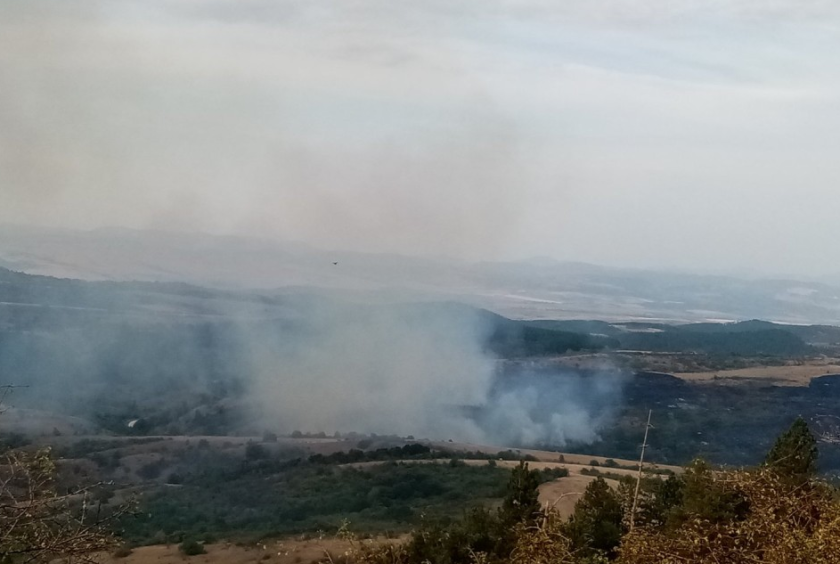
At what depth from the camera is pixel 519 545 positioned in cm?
1156

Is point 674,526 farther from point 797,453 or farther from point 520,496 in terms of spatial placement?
point 797,453

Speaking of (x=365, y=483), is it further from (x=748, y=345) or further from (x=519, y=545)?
(x=748, y=345)

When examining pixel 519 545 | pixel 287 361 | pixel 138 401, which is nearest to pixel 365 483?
pixel 519 545

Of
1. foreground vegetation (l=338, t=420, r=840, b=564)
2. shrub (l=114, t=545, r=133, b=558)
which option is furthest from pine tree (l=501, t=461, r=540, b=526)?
shrub (l=114, t=545, r=133, b=558)

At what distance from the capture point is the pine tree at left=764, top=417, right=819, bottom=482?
1815 centimetres

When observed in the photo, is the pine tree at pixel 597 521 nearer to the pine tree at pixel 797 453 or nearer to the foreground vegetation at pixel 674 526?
the foreground vegetation at pixel 674 526

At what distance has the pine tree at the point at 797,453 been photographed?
18152mm

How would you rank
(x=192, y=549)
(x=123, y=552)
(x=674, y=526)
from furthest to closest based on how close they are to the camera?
(x=123, y=552)
(x=192, y=549)
(x=674, y=526)

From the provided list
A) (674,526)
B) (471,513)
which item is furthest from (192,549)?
(674,526)

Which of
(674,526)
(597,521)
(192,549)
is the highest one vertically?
(674,526)

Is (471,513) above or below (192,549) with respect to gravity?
above

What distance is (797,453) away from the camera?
1845 cm

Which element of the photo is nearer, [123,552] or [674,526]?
[674,526]

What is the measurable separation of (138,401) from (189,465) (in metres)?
28.4
